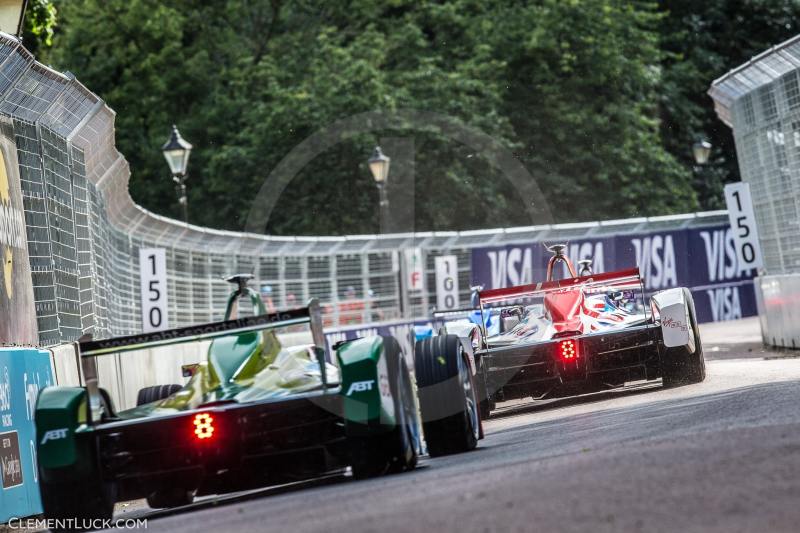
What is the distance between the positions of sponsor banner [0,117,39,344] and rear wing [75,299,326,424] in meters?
2.28

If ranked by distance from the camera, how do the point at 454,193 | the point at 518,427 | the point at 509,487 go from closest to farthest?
the point at 509,487
the point at 518,427
the point at 454,193

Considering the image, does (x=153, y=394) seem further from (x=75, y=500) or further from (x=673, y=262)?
(x=673, y=262)

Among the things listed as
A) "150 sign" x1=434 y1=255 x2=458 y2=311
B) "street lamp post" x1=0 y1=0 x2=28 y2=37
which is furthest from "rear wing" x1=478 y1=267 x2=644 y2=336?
"150 sign" x1=434 y1=255 x2=458 y2=311

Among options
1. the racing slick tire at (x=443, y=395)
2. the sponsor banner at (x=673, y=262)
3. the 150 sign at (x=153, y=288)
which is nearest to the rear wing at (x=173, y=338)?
the racing slick tire at (x=443, y=395)

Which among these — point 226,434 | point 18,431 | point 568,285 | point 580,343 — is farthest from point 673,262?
point 226,434

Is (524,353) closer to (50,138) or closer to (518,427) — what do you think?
(518,427)

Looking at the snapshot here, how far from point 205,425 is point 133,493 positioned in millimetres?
565

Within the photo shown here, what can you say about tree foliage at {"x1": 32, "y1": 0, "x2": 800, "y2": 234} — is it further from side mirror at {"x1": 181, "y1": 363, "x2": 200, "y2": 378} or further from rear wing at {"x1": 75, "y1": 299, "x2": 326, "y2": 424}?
rear wing at {"x1": 75, "y1": 299, "x2": 326, "y2": 424}

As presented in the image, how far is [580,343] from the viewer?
530 inches

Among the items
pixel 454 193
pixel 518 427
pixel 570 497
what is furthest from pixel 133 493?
pixel 454 193

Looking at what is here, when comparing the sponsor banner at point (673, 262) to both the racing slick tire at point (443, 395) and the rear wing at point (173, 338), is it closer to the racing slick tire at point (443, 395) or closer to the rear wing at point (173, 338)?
the racing slick tire at point (443, 395)

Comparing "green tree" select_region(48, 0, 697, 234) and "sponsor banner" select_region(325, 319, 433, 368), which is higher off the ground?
"green tree" select_region(48, 0, 697, 234)

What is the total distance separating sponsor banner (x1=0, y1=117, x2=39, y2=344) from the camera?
1105 centimetres

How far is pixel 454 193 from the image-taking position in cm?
4138
